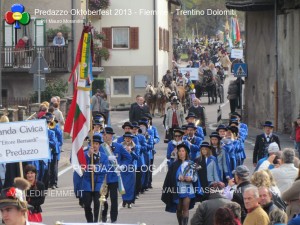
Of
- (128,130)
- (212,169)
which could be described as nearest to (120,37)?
(128,130)

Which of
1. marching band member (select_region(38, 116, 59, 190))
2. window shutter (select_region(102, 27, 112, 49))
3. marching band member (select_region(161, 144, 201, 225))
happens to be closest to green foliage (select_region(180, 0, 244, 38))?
window shutter (select_region(102, 27, 112, 49))

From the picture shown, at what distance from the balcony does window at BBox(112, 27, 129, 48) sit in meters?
8.97

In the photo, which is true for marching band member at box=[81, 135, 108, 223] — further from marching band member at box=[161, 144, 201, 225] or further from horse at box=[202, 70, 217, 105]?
horse at box=[202, 70, 217, 105]

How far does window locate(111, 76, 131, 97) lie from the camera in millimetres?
56125

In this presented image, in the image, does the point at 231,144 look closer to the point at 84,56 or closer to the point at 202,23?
the point at 84,56

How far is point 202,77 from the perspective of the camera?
55.7 meters

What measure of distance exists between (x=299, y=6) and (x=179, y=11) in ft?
116

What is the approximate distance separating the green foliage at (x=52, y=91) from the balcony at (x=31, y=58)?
2219 mm

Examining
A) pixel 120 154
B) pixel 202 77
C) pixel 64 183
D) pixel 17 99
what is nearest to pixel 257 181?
pixel 120 154

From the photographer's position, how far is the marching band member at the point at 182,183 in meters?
18.8

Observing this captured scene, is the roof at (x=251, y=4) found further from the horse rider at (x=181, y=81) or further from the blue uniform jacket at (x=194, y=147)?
the blue uniform jacket at (x=194, y=147)

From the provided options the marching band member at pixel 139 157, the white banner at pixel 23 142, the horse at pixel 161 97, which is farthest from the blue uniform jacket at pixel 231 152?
the horse at pixel 161 97

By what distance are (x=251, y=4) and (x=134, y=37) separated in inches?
638

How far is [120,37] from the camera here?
57.1 metres
